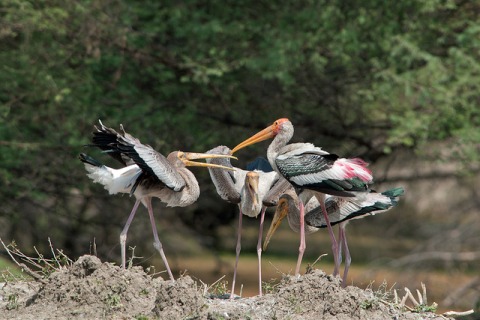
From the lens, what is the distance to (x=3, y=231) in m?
16.5

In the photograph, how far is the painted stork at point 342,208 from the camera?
896cm

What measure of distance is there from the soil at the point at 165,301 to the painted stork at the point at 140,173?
72 cm

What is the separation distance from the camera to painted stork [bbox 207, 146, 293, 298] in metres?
9.28

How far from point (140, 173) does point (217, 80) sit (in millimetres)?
7375

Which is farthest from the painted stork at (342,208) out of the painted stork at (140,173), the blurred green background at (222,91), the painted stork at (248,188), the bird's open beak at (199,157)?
the blurred green background at (222,91)

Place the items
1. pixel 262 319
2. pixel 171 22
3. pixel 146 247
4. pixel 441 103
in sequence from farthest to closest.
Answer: pixel 146 247, pixel 171 22, pixel 441 103, pixel 262 319

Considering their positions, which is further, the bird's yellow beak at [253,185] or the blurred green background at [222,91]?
the blurred green background at [222,91]

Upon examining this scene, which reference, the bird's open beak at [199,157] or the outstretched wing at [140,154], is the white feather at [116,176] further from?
the bird's open beak at [199,157]

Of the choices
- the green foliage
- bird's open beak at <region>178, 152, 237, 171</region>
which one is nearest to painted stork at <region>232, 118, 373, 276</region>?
bird's open beak at <region>178, 152, 237, 171</region>

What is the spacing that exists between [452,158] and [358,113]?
1988mm

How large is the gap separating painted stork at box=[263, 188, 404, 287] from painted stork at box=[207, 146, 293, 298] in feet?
0.53

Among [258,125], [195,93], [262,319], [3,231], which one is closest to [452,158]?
[258,125]

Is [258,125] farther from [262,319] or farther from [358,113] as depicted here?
[262,319]

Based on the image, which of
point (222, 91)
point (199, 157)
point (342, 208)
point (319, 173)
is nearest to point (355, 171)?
point (319, 173)
